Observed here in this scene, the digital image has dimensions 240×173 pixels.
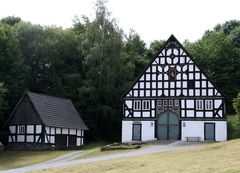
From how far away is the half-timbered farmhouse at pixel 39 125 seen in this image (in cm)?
5222

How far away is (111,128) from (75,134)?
1039cm

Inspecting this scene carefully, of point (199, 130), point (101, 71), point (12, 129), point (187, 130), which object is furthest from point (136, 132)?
point (12, 129)

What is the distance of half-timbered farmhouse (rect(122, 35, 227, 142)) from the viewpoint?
181ft

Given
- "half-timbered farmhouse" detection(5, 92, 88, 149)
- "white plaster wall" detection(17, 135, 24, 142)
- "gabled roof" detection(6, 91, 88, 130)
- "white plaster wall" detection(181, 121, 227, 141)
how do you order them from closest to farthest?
"half-timbered farmhouse" detection(5, 92, 88, 149) < "gabled roof" detection(6, 91, 88, 130) < "white plaster wall" detection(17, 135, 24, 142) < "white plaster wall" detection(181, 121, 227, 141)

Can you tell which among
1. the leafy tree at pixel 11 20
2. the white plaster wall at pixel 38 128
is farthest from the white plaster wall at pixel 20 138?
the leafy tree at pixel 11 20

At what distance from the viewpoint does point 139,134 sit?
56.6 m

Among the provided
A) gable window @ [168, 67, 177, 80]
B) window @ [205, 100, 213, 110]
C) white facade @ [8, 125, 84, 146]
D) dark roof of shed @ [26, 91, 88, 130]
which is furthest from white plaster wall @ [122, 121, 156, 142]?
white facade @ [8, 125, 84, 146]

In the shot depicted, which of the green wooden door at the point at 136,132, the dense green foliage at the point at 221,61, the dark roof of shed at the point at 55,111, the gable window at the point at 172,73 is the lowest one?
the green wooden door at the point at 136,132

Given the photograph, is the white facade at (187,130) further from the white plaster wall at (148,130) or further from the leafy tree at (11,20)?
Result: the leafy tree at (11,20)

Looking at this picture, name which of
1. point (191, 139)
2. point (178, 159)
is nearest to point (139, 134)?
point (191, 139)

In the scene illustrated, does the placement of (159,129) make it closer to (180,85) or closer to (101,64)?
(180,85)

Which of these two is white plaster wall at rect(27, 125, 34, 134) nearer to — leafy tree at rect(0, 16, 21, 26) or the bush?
the bush

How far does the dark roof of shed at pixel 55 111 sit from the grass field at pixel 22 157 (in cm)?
422

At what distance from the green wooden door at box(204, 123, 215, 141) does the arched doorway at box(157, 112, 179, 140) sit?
315 cm
